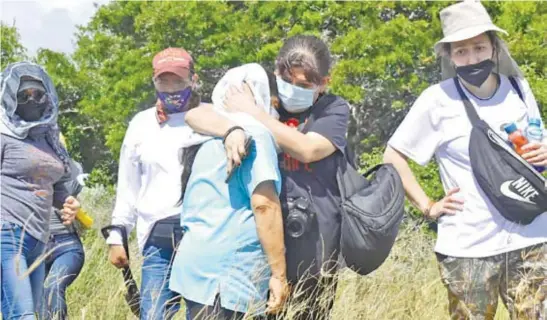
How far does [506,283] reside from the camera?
374 centimetres

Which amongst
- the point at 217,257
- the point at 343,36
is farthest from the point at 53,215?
the point at 343,36

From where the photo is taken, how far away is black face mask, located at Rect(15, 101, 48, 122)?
15.0 ft

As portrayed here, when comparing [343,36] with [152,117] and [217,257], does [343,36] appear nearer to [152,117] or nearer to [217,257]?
[152,117]

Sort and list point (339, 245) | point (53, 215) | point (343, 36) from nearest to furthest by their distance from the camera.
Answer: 1. point (339, 245)
2. point (53, 215)
3. point (343, 36)

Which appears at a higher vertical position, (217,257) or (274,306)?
(217,257)

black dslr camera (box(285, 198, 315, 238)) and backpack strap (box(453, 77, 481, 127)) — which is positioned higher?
backpack strap (box(453, 77, 481, 127))

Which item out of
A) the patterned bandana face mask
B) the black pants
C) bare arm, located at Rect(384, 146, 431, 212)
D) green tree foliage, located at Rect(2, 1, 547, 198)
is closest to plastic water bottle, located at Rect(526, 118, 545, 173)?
bare arm, located at Rect(384, 146, 431, 212)

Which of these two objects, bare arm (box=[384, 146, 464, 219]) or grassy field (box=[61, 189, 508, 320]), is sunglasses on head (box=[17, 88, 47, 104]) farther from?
bare arm (box=[384, 146, 464, 219])

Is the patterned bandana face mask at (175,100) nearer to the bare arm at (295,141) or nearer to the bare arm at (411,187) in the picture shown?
the bare arm at (411,187)

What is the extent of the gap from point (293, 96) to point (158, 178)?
1.26 meters

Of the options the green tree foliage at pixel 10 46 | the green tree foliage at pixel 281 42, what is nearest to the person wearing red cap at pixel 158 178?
the green tree foliage at pixel 281 42

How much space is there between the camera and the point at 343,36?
11.5m

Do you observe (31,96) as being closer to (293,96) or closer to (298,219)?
(293,96)

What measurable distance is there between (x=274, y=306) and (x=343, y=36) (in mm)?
8668
